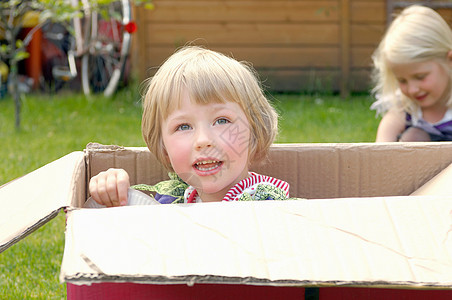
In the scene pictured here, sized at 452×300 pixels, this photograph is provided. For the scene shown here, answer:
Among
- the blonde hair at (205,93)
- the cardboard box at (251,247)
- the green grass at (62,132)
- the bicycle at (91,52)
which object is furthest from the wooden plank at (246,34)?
the cardboard box at (251,247)

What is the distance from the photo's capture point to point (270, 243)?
2.65 feet

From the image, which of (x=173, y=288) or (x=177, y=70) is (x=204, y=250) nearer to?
(x=173, y=288)

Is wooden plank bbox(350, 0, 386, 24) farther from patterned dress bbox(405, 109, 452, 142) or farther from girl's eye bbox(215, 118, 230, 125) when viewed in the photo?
girl's eye bbox(215, 118, 230, 125)

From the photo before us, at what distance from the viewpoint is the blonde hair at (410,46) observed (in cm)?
212

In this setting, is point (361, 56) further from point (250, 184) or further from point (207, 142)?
point (207, 142)

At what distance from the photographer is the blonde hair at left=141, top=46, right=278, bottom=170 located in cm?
121

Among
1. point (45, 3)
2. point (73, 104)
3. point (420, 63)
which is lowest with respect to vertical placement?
point (73, 104)

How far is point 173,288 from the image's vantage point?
0.82 m

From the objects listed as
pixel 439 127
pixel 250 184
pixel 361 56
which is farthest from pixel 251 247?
pixel 361 56

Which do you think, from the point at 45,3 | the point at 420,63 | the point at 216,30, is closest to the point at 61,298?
the point at 420,63

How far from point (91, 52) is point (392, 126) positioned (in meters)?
3.00

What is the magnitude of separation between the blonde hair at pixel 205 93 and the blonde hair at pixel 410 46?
945 mm

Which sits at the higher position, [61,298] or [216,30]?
[216,30]

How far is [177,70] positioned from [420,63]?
1135 mm
